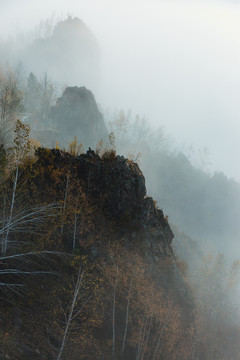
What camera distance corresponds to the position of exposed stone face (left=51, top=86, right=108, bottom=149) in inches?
2699

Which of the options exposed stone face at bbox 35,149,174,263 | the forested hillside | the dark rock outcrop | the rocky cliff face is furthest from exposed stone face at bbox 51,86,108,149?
the dark rock outcrop

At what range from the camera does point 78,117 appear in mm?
69688

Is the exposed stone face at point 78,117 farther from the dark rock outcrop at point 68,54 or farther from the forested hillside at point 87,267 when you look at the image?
the dark rock outcrop at point 68,54

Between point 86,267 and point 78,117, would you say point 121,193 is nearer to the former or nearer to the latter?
point 86,267

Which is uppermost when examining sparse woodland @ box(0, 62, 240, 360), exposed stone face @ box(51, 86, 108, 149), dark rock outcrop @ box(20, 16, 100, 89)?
Result: dark rock outcrop @ box(20, 16, 100, 89)

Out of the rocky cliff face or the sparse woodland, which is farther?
the rocky cliff face

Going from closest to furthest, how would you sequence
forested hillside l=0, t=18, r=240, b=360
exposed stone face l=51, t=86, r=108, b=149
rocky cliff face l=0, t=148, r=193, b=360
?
forested hillside l=0, t=18, r=240, b=360, rocky cliff face l=0, t=148, r=193, b=360, exposed stone face l=51, t=86, r=108, b=149

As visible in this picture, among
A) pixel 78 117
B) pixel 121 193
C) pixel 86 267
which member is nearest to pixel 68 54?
pixel 78 117

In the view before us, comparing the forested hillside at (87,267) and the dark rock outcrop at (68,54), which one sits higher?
the dark rock outcrop at (68,54)

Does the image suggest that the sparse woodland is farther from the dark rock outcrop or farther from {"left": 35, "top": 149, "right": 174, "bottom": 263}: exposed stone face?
the dark rock outcrop

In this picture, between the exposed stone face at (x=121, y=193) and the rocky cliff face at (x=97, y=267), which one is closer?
the rocky cliff face at (x=97, y=267)

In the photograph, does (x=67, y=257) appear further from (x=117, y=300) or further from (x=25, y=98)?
(x=25, y=98)

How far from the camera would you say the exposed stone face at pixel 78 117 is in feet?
225

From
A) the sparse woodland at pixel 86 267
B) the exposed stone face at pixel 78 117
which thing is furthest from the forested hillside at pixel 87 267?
the exposed stone face at pixel 78 117
